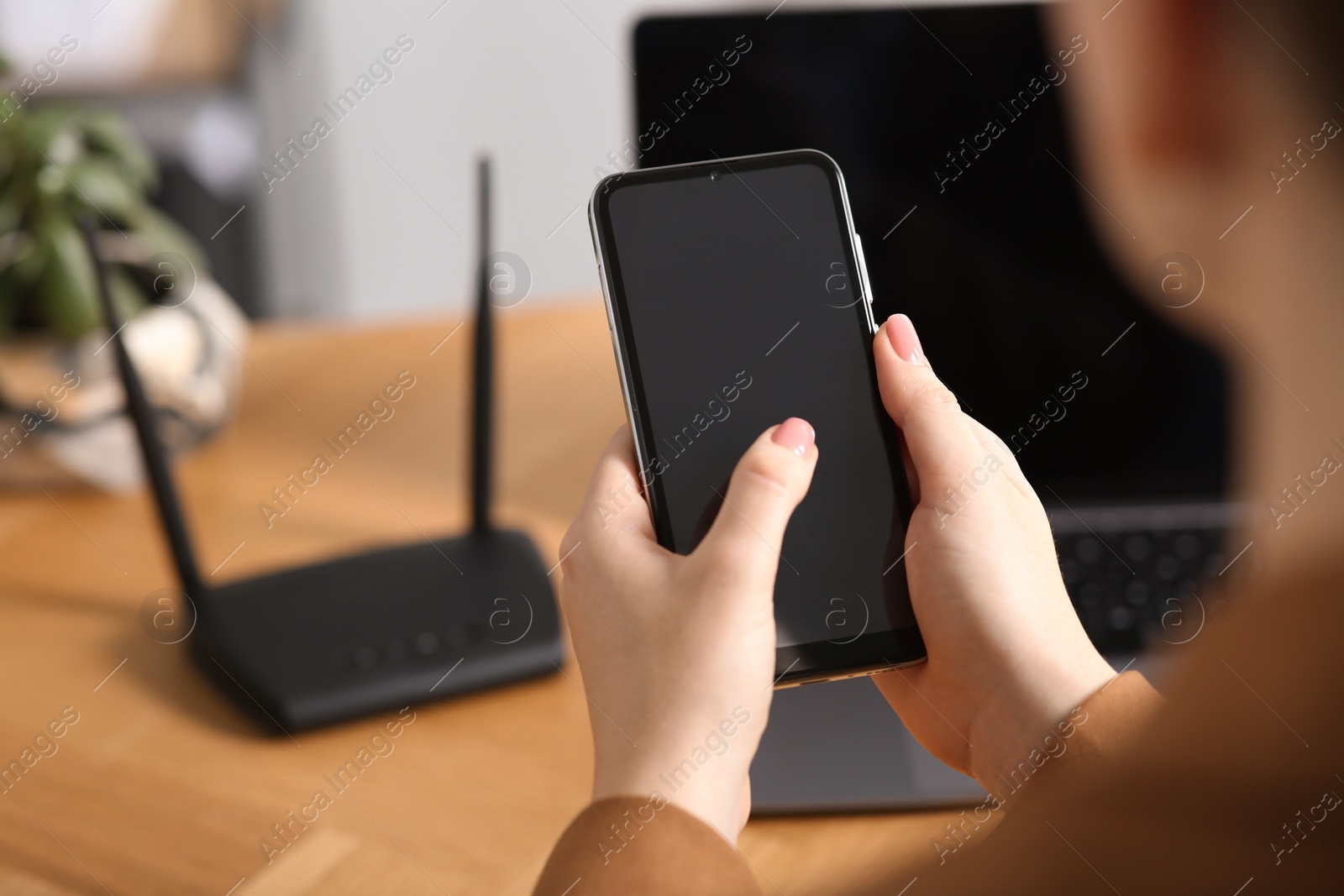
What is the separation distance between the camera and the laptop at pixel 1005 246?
2.36 ft

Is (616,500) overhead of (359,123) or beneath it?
overhead

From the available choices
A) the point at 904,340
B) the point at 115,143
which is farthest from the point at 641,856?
the point at 115,143

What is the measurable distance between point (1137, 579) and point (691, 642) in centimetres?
43

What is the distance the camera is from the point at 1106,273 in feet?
2.49

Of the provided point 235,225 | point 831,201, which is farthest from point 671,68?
point 235,225

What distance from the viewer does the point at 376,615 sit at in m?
0.69

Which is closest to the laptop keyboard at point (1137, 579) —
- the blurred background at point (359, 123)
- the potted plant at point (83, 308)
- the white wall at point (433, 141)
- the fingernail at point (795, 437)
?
the fingernail at point (795, 437)

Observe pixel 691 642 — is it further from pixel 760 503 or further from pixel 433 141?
pixel 433 141

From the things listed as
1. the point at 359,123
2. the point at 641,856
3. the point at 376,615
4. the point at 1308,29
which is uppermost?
the point at 1308,29

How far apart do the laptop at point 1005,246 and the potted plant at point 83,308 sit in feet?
1.31

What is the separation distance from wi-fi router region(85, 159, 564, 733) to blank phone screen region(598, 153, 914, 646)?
0.25 meters

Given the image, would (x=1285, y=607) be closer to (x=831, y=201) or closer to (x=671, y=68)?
(x=831, y=201)

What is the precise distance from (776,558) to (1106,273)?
1.52ft

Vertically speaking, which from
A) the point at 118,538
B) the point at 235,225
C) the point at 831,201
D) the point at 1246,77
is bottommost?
the point at 235,225
